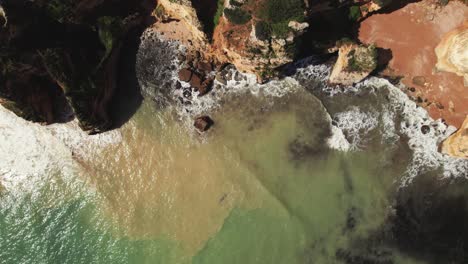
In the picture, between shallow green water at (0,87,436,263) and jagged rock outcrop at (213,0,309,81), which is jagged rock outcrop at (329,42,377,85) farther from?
jagged rock outcrop at (213,0,309,81)

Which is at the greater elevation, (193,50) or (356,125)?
(193,50)

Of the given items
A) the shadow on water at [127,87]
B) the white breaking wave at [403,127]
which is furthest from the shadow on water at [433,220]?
the shadow on water at [127,87]

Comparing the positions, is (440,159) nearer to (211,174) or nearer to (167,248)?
(211,174)

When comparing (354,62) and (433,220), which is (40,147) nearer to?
(354,62)

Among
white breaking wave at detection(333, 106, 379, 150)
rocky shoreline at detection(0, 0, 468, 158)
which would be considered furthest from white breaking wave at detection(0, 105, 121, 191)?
white breaking wave at detection(333, 106, 379, 150)

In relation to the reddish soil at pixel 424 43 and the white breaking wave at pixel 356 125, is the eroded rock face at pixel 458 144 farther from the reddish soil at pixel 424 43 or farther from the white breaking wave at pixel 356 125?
the white breaking wave at pixel 356 125

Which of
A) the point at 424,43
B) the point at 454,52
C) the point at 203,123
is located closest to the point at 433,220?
the point at 454,52
